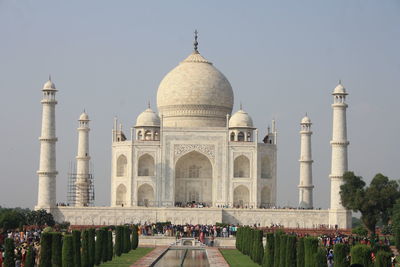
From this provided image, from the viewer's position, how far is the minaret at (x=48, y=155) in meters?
38.4

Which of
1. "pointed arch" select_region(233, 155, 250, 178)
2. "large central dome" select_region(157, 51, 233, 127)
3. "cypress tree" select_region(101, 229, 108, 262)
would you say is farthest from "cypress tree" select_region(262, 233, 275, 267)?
"large central dome" select_region(157, 51, 233, 127)

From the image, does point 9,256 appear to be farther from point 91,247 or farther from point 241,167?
point 241,167

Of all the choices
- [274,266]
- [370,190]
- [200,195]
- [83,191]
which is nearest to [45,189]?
[83,191]

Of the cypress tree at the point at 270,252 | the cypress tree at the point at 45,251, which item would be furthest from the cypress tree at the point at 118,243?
the cypress tree at the point at 45,251

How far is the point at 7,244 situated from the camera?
17.3 m

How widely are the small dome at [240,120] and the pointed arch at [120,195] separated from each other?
18.4ft

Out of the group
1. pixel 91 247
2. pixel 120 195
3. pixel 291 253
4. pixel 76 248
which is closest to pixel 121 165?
pixel 120 195

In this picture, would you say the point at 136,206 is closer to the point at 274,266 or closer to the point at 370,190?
the point at 370,190

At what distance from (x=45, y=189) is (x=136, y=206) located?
3990 millimetres

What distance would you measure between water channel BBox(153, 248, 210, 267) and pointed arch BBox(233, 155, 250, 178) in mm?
12500

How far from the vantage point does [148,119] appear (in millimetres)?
42375

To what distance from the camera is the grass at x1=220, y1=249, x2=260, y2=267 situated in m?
22.9

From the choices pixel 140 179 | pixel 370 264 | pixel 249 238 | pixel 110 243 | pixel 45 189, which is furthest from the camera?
pixel 140 179

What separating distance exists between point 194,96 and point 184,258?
63.1ft
